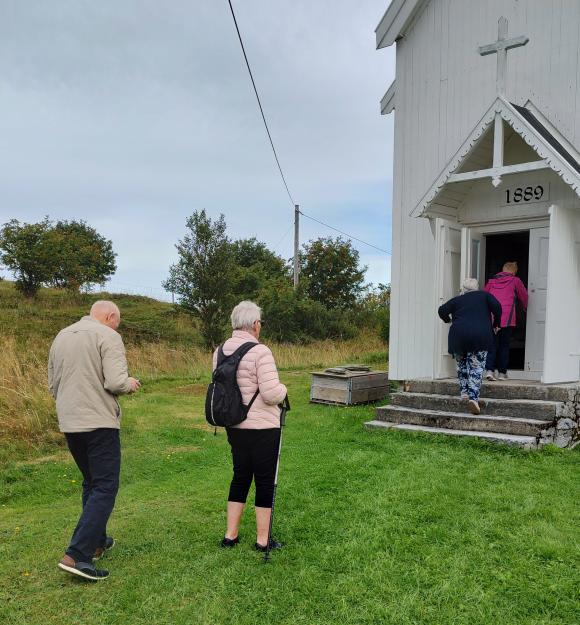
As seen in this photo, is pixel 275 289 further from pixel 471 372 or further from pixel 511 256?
pixel 471 372

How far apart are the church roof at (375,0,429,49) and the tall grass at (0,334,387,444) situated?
832cm

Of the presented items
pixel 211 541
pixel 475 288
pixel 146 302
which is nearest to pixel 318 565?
pixel 211 541

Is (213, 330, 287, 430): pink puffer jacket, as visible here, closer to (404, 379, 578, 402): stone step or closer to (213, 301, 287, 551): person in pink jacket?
(213, 301, 287, 551): person in pink jacket

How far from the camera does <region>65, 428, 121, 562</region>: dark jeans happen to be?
13.5 ft

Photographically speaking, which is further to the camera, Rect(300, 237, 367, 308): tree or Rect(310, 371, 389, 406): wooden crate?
Rect(300, 237, 367, 308): tree

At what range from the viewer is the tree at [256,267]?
29938mm

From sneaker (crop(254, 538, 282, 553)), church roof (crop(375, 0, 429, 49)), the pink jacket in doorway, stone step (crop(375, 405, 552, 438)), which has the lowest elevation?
sneaker (crop(254, 538, 282, 553))

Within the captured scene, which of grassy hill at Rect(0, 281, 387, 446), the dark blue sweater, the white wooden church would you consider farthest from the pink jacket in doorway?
grassy hill at Rect(0, 281, 387, 446)

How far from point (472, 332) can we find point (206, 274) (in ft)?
44.3

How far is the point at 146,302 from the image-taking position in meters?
41.8

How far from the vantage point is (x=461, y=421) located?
26.1 feet

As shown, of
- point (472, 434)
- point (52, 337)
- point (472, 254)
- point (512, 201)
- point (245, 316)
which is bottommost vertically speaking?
point (472, 434)

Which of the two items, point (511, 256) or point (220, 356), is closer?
point (220, 356)

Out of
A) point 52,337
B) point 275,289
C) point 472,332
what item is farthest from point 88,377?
point 275,289
